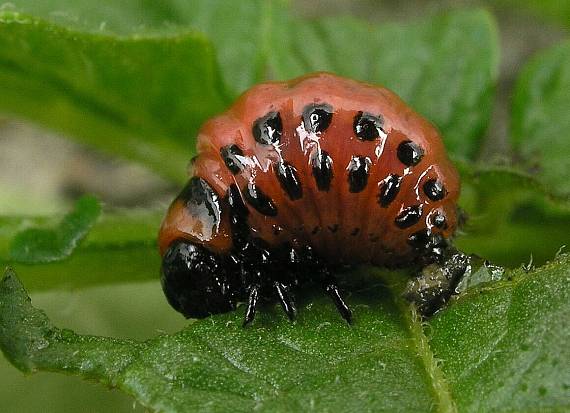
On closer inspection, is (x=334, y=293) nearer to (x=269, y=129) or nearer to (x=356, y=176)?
(x=356, y=176)

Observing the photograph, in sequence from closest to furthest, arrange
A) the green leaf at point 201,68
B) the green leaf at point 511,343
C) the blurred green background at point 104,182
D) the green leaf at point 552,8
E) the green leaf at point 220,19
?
the green leaf at point 511,343 < the green leaf at point 201,68 < the green leaf at point 220,19 < the blurred green background at point 104,182 < the green leaf at point 552,8

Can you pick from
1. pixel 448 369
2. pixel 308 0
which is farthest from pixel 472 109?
pixel 308 0

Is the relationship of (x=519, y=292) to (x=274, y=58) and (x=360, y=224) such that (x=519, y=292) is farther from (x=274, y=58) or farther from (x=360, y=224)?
(x=274, y=58)

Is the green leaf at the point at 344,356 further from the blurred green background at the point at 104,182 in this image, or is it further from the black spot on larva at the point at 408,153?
the blurred green background at the point at 104,182

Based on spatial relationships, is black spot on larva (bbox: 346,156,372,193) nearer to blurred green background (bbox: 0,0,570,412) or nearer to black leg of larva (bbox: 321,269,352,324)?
black leg of larva (bbox: 321,269,352,324)

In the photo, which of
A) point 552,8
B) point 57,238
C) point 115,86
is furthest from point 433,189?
point 552,8

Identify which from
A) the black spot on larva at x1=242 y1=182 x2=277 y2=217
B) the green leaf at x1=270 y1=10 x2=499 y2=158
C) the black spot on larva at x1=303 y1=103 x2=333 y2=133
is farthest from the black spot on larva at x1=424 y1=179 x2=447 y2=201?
the green leaf at x1=270 y1=10 x2=499 y2=158

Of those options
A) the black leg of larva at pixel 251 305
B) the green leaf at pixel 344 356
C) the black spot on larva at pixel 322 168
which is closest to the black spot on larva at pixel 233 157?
the black spot on larva at pixel 322 168
